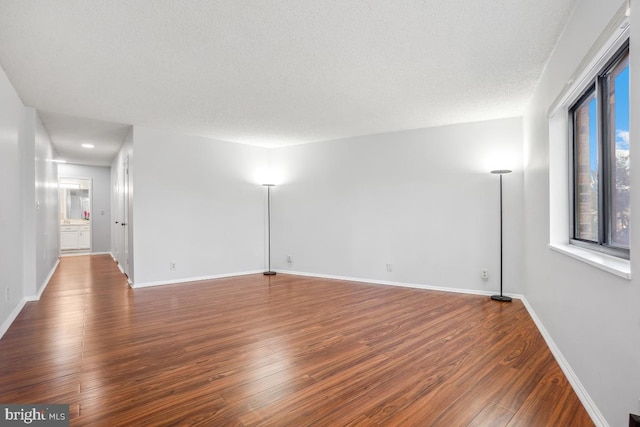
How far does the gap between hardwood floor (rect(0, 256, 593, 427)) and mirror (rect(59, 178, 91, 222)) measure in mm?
7007

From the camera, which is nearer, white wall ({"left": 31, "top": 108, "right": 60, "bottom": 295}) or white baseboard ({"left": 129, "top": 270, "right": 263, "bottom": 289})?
white wall ({"left": 31, "top": 108, "right": 60, "bottom": 295})

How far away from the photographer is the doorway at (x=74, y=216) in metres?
9.31

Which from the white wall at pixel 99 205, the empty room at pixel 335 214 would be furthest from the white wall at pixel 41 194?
the white wall at pixel 99 205

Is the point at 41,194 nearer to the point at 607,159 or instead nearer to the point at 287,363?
the point at 287,363

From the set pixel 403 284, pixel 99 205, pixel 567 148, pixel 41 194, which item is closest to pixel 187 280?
pixel 41 194

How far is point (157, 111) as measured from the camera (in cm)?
423

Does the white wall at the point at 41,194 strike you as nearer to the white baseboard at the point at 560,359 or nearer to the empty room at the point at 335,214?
the empty room at the point at 335,214

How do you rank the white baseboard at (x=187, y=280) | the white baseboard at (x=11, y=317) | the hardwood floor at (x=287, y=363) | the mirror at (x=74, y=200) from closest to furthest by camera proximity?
the hardwood floor at (x=287, y=363)
the white baseboard at (x=11, y=317)
the white baseboard at (x=187, y=280)
the mirror at (x=74, y=200)

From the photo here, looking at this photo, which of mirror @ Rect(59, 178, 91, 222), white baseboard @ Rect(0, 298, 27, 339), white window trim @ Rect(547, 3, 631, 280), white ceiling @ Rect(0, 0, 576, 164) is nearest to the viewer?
white window trim @ Rect(547, 3, 631, 280)

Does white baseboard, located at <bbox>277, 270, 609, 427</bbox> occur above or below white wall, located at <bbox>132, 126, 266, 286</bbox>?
below

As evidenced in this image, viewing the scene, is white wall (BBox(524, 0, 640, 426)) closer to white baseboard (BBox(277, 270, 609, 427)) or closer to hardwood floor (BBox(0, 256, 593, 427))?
white baseboard (BBox(277, 270, 609, 427))

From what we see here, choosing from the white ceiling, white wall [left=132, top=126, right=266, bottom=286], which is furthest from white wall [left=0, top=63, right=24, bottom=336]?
white wall [left=132, top=126, right=266, bottom=286]

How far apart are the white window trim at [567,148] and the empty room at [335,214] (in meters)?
0.02

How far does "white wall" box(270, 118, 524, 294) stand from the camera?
454 centimetres
